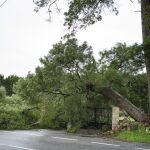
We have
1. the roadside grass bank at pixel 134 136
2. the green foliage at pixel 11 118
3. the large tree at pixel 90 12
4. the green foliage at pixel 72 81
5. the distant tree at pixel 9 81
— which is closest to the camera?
the large tree at pixel 90 12

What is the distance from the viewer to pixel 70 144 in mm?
20109

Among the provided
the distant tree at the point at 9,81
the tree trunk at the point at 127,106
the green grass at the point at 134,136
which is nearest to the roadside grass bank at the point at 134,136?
the green grass at the point at 134,136

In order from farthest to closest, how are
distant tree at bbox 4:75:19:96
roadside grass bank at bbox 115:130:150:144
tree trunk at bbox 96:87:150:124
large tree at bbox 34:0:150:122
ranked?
1. distant tree at bbox 4:75:19:96
2. tree trunk at bbox 96:87:150:124
3. roadside grass bank at bbox 115:130:150:144
4. large tree at bbox 34:0:150:122

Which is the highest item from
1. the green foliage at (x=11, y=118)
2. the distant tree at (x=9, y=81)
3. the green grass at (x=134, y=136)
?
the distant tree at (x=9, y=81)

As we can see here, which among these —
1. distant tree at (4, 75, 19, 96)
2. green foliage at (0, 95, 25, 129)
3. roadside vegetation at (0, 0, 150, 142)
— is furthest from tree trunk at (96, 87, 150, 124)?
distant tree at (4, 75, 19, 96)

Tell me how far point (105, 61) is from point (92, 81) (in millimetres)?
1421

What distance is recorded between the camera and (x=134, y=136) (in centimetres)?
2469

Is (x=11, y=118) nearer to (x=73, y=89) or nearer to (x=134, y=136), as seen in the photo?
(x=73, y=89)

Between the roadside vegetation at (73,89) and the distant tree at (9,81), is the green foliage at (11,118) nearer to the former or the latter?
the roadside vegetation at (73,89)

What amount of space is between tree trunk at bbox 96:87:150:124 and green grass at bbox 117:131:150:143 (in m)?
1.19

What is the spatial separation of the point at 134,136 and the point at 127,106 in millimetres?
2379

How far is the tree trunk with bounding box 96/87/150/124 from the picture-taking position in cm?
2625

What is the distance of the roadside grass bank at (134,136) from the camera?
23672 millimetres

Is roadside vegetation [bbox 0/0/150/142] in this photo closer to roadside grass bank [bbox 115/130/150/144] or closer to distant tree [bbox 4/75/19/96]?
roadside grass bank [bbox 115/130/150/144]
